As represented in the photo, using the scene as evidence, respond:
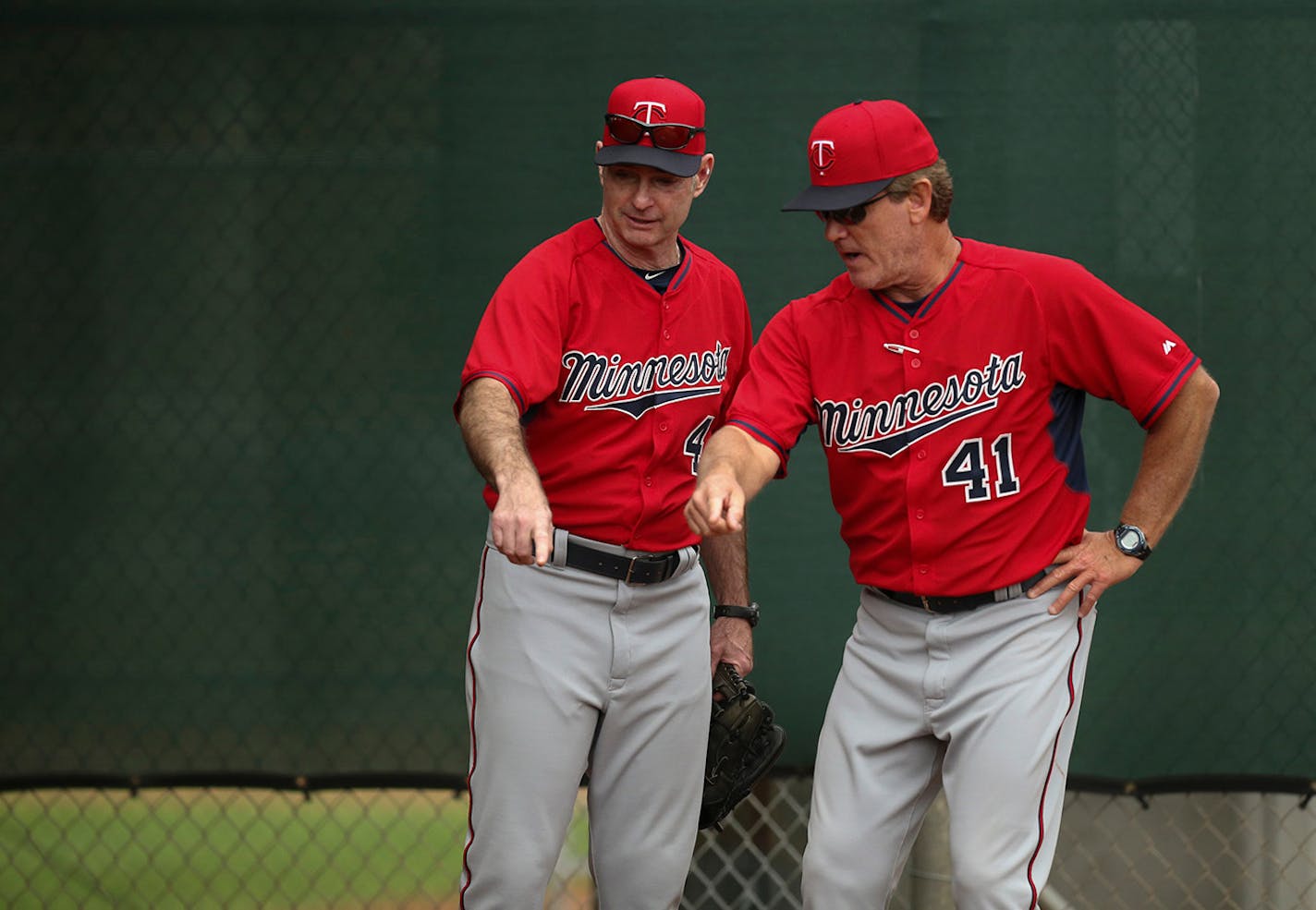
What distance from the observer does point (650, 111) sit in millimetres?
2752

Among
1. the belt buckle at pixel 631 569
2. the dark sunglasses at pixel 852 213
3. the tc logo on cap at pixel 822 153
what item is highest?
the tc logo on cap at pixel 822 153

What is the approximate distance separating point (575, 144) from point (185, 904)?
2195 millimetres

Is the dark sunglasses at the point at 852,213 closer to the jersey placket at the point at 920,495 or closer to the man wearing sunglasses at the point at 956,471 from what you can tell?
the man wearing sunglasses at the point at 956,471

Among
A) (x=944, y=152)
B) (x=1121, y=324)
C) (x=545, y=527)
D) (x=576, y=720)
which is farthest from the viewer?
(x=944, y=152)

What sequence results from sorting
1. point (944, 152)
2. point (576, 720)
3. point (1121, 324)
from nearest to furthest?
point (1121, 324) < point (576, 720) < point (944, 152)

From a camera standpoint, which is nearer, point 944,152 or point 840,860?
point 840,860

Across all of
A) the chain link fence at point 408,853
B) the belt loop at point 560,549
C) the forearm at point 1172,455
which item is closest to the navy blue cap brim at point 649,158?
the belt loop at point 560,549

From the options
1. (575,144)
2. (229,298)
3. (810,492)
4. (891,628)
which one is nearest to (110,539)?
(229,298)

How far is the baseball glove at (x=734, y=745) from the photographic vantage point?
→ 308 centimetres

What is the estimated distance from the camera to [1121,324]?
8.41 feet

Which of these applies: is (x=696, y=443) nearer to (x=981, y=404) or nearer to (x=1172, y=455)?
(x=981, y=404)

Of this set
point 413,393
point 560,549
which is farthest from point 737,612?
point 413,393

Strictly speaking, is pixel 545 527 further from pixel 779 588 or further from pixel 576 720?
pixel 779 588

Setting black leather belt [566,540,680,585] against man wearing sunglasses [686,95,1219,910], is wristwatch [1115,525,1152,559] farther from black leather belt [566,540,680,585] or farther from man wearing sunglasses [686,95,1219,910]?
black leather belt [566,540,680,585]
